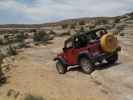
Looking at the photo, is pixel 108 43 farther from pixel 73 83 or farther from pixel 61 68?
pixel 61 68

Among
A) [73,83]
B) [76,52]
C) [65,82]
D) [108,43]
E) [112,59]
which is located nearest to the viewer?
[73,83]

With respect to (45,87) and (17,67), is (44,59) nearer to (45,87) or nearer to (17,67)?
(17,67)

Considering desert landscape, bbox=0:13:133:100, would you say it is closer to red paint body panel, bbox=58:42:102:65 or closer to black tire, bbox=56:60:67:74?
black tire, bbox=56:60:67:74

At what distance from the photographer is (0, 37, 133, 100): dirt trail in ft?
46.1

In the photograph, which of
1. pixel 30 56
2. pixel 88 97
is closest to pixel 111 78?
pixel 88 97

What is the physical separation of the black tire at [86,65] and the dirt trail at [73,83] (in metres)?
0.25

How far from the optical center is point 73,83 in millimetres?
16156

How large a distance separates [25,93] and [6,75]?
4417mm

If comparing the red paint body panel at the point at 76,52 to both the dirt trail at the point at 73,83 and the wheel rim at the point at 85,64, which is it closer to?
the wheel rim at the point at 85,64

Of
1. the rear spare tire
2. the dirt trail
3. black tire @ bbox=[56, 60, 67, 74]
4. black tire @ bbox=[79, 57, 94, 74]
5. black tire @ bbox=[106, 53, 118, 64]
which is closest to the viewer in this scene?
the dirt trail

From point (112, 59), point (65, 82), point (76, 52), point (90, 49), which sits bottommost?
point (65, 82)

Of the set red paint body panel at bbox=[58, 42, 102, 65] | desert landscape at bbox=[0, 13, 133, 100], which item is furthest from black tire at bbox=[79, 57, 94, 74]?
red paint body panel at bbox=[58, 42, 102, 65]

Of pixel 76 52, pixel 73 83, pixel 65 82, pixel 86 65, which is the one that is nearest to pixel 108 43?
pixel 86 65

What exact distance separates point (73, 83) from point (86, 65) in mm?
1450
